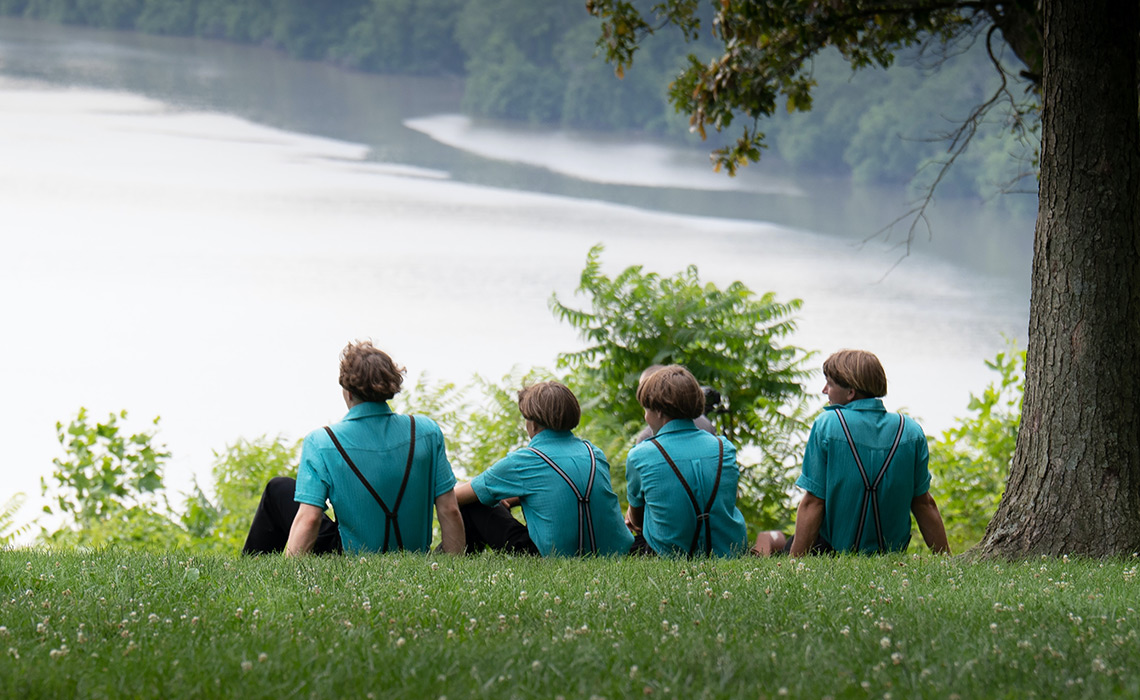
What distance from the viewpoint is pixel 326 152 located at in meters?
24.4

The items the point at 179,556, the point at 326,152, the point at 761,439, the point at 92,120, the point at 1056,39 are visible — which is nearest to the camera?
the point at 179,556

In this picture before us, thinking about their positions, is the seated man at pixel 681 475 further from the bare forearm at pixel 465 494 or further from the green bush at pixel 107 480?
the green bush at pixel 107 480

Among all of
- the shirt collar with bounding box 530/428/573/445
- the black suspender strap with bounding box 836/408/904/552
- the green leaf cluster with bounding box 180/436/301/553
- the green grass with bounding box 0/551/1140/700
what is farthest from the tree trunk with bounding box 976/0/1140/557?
the green leaf cluster with bounding box 180/436/301/553

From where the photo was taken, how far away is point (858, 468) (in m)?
5.38

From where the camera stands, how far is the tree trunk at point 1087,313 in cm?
522

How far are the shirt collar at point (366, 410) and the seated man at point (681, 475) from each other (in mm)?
1315

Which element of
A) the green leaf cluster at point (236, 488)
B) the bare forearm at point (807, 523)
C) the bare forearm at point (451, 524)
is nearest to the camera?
the bare forearm at point (451, 524)

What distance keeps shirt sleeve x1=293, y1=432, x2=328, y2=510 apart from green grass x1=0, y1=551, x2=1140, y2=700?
366 mm

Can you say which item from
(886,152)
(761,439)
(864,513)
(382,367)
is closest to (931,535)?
(864,513)

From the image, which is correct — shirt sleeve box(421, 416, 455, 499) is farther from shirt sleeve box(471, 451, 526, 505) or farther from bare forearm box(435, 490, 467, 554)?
shirt sleeve box(471, 451, 526, 505)

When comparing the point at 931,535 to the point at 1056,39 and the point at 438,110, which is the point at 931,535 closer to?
the point at 1056,39

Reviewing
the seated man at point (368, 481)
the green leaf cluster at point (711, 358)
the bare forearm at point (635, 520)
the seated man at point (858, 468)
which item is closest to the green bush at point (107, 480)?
the green leaf cluster at point (711, 358)

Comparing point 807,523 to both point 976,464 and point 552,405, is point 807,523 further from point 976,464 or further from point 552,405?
point 976,464

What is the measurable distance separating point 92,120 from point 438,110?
25.8 ft
